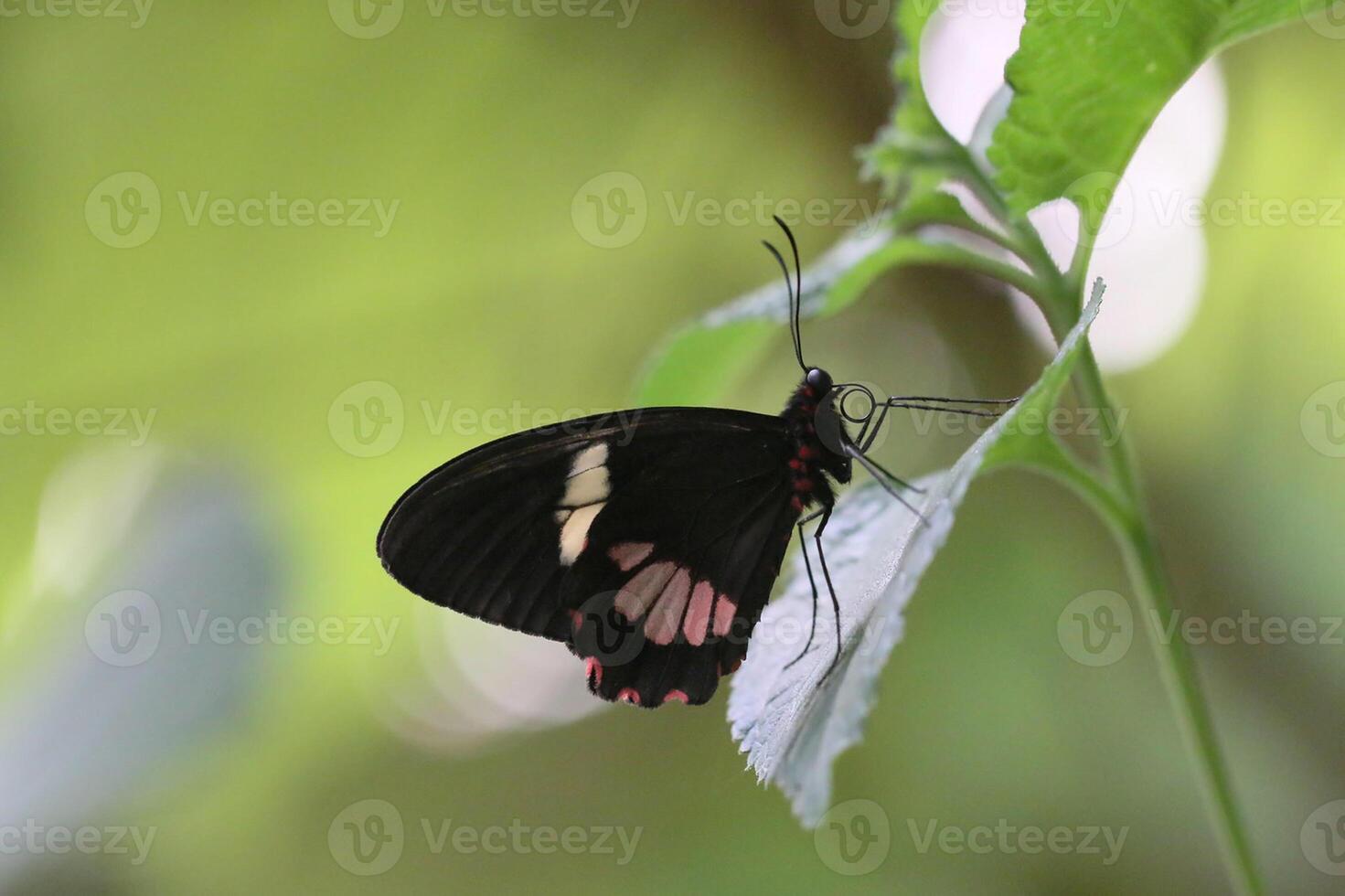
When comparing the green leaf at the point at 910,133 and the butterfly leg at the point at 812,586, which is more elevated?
the green leaf at the point at 910,133

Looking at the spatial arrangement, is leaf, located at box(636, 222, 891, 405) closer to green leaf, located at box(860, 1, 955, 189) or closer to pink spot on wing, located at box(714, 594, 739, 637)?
green leaf, located at box(860, 1, 955, 189)

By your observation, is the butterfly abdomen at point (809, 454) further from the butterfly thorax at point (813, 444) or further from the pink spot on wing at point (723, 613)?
the pink spot on wing at point (723, 613)

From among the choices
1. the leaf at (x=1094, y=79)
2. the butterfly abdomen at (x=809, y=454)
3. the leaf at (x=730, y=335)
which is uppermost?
the leaf at (x=1094, y=79)

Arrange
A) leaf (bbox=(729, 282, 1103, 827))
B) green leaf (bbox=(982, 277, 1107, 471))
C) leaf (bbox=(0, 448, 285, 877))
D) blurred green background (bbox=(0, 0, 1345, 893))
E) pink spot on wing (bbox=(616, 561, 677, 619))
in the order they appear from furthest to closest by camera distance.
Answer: blurred green background (bbox=(0, 0, 1345, 893)) → leaf (bbox=(0, 448, 285, 877)) → pink spot on wing (bbox=(616, 561, 677, 619)) → green leaf (bbox=(982, 277, 1107, 471)) → leaf (bbox=(729, 282, 1103, 827))

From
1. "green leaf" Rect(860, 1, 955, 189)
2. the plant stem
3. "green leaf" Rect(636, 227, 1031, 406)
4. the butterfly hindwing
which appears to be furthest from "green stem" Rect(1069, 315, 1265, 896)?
the butterfly hindwing

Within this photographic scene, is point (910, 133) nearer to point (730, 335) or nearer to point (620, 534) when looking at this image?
point (730, 335)

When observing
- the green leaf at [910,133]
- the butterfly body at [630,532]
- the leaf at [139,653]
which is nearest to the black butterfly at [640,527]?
the butterfly body at [630,532]

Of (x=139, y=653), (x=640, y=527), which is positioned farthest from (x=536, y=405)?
(x=640, y=527)

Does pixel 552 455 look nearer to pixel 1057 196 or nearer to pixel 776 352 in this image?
pixel 1057 196
